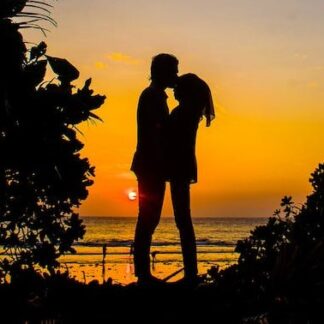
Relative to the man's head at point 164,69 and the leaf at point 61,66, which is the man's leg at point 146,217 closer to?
the man's head at point 164,69

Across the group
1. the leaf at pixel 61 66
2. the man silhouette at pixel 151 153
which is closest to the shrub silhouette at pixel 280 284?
the man silhouette at pixel 151 153

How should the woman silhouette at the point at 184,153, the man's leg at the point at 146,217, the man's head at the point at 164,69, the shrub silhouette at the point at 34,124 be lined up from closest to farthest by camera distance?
the shrub silhouette at the point at 34,124 < the man's head at the point at 164,69 < the man's leg at the point at 146,217 < the woman silhouette at the point at 184,153

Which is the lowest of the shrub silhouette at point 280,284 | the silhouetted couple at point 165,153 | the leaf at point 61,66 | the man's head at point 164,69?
the shrub silhouette at point 280,284

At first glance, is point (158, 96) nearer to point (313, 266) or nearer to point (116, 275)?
point (313, 266)

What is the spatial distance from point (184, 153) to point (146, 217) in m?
0.80

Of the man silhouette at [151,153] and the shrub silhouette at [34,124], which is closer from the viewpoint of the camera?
the shrub silhouette at [34,124]

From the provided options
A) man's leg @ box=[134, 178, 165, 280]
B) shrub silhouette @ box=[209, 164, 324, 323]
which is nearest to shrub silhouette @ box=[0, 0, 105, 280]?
man's leg @ box=[134, 178, 165, 280]

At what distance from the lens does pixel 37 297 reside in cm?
539

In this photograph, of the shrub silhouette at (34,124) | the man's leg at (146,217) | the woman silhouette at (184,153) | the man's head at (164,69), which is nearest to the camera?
the shrub silhouette at (34,124)

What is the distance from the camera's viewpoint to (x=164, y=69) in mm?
6406

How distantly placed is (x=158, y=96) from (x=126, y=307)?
2.22m

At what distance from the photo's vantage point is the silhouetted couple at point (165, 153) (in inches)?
253

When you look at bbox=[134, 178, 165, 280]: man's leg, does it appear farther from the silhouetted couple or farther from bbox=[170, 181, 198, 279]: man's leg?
bbox=[170, 181, 198, 279]: man's leg

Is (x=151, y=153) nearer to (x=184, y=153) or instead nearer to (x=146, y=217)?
(x=184, y=153)
